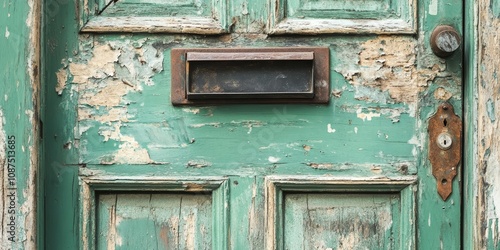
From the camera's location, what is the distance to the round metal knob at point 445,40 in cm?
162

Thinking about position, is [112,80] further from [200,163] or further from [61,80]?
[200,163]

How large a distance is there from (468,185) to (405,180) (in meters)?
0.12

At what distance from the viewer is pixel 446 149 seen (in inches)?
65.2

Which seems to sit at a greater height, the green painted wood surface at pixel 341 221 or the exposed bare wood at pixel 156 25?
the exposed bare wood at pixel 156 25

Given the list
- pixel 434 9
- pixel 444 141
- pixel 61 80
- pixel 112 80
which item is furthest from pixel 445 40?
pixel 61 80

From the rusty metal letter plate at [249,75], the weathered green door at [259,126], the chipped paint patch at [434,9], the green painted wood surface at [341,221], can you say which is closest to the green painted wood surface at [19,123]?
the weathered green door at [259,126]

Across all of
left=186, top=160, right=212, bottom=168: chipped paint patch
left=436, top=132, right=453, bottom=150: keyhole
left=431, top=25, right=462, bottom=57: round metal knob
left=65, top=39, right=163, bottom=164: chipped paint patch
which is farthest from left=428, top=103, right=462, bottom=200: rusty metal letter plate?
left=65, top=39, right=163, bottom=164: chipped paint patch

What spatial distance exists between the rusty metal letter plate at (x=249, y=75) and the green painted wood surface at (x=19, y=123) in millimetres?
302

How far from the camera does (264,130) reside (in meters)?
1.67

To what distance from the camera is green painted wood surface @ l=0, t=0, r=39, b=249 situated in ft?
5.22

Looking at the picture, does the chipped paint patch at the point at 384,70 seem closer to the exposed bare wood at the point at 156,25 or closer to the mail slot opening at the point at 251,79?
the mail slot opening at the point at 251,79

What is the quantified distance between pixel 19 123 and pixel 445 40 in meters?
0.84

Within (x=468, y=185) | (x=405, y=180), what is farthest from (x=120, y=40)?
(x=468, y=185)

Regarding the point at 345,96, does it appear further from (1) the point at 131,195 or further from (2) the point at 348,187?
(1) the point at 131,195
